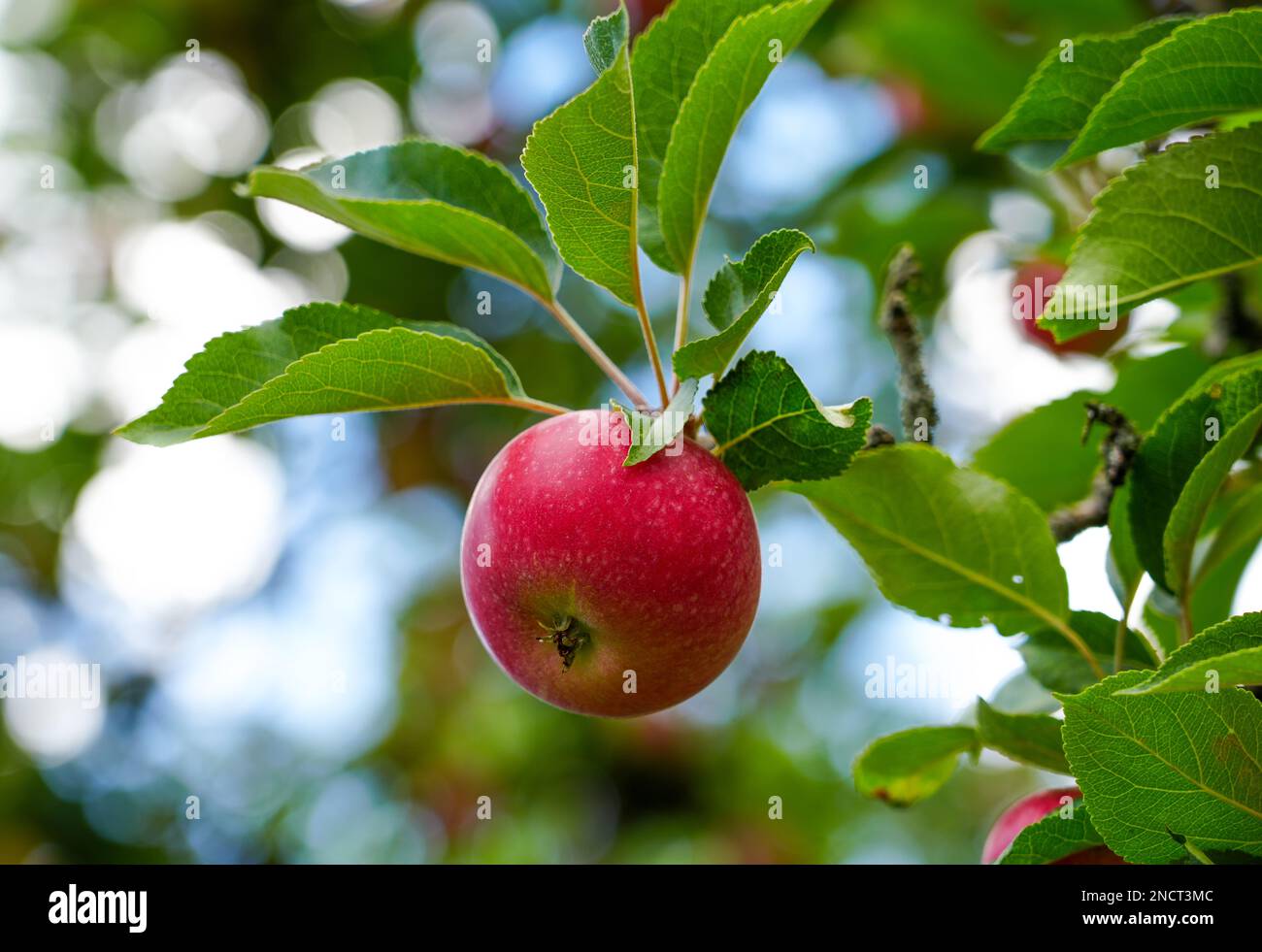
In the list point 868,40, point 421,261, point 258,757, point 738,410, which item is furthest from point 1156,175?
point 258,757

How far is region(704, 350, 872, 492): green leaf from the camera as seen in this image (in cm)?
81

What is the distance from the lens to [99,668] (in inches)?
133

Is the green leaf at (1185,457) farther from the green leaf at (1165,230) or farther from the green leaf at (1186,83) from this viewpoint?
the green leaf at (1186,83)

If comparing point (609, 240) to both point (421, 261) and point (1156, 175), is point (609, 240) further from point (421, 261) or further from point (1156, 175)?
point (421, 261)

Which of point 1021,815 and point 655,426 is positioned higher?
point 655,426

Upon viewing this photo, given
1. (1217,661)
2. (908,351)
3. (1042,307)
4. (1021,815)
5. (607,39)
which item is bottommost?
(1021,815)

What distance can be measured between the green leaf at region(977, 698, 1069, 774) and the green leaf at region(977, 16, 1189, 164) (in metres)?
0.47

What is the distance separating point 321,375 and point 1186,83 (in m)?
0.63

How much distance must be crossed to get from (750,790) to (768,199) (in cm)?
166

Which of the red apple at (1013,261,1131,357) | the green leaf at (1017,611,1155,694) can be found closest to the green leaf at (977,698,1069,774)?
the green leaf at (1017,611,1155,694)

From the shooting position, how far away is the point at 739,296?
0.83 meters

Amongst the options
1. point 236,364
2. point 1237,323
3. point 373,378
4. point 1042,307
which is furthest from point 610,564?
point 1042,307

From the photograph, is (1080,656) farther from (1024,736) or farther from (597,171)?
(597,171)

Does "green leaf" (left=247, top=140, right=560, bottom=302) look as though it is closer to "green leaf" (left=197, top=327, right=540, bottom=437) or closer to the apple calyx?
"green leaf" (left=197, top=327, right=540, bottom=437)
